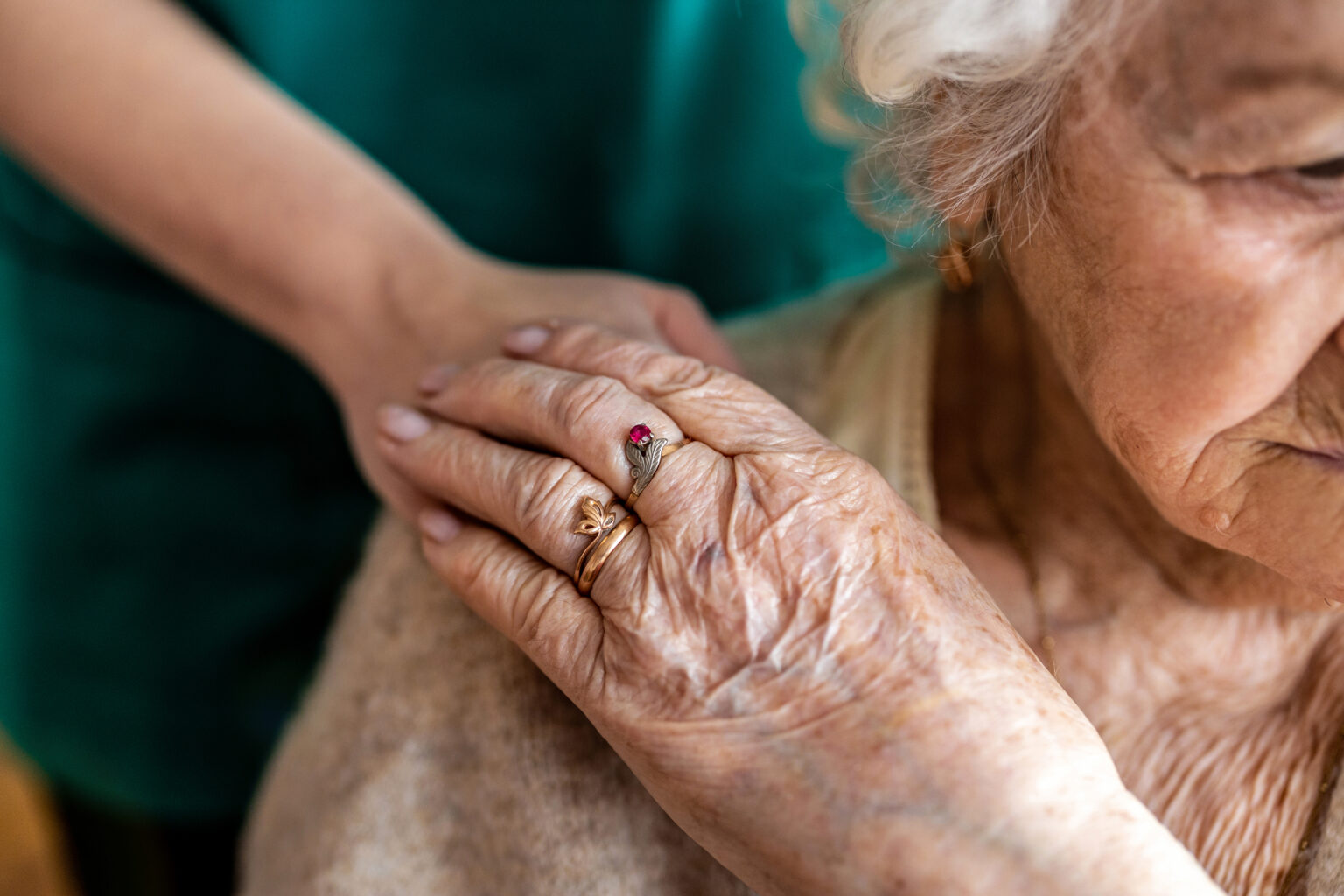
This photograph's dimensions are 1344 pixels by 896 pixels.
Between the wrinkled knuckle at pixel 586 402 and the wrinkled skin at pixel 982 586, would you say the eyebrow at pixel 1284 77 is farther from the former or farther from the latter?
the wrinkled knuckle at pixel 586 402

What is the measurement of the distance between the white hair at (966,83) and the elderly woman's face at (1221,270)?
0.03m

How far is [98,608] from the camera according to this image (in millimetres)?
1426


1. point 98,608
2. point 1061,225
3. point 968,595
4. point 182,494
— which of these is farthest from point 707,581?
point 98,608

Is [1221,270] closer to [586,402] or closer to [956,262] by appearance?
[956,262]

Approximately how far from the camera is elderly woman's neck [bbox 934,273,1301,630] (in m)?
0.96

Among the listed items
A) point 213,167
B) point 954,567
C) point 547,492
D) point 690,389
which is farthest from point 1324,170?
point 213,167

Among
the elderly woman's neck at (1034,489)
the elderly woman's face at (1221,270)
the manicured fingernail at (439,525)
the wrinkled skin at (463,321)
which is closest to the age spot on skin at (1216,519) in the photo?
the elderly woman's face at (1221,270)

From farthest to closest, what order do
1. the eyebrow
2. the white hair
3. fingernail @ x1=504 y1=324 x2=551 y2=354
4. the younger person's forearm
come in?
1. the younger person's forearm
2. fingernail @ x1=504 y1=324 x2=551 y2=354
3. the white hair
4. the eyebrow

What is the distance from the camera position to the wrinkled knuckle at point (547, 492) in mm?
816

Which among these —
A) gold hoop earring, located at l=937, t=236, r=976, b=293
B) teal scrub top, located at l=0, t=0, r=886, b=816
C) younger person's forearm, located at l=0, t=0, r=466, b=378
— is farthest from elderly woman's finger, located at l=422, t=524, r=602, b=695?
teal scrub top, located at l=0, t=0, r=886, b=816

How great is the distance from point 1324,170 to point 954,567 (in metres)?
0.37

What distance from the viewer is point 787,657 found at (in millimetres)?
734

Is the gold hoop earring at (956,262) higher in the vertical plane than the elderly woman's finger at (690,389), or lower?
higher

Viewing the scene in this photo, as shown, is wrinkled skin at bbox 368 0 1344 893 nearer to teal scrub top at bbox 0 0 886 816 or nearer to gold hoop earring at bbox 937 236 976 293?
gold hoop earring at bbox 937 236 976 293
